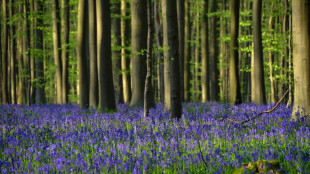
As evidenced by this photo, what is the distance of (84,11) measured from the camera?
1634 centimetres

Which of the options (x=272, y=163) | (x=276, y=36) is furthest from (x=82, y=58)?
(x=272, y=163)

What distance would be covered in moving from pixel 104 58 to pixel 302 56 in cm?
766

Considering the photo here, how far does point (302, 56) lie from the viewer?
8.21m

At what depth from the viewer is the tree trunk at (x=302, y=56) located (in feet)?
26.7

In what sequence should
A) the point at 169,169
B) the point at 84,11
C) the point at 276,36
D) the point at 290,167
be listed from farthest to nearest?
the point at 276,36
the point at 84,11
the point at 169,169
the point at 290,167

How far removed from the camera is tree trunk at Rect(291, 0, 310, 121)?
320 inches

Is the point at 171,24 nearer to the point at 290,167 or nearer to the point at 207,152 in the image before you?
the point at 207,152

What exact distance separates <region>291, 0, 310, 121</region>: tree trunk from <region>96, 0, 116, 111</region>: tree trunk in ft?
24.0

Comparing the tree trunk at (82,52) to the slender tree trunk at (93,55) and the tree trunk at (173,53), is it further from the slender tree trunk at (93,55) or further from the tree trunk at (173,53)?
the tree trunk at (173,53)

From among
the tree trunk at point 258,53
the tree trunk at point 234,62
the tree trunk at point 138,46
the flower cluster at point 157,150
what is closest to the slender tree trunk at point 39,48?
the tree trunk at point 138,46

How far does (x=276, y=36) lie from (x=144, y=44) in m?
8.90

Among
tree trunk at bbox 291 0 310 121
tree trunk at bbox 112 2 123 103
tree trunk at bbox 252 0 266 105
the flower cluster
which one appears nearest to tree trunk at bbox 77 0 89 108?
tree trunk at bbox 112 2 123 103

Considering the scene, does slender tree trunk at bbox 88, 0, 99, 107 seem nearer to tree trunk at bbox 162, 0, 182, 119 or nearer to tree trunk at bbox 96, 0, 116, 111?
tree trunk at bbox 96, 0, 116, 111

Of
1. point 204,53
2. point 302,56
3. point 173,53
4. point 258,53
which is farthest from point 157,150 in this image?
point 204,53
